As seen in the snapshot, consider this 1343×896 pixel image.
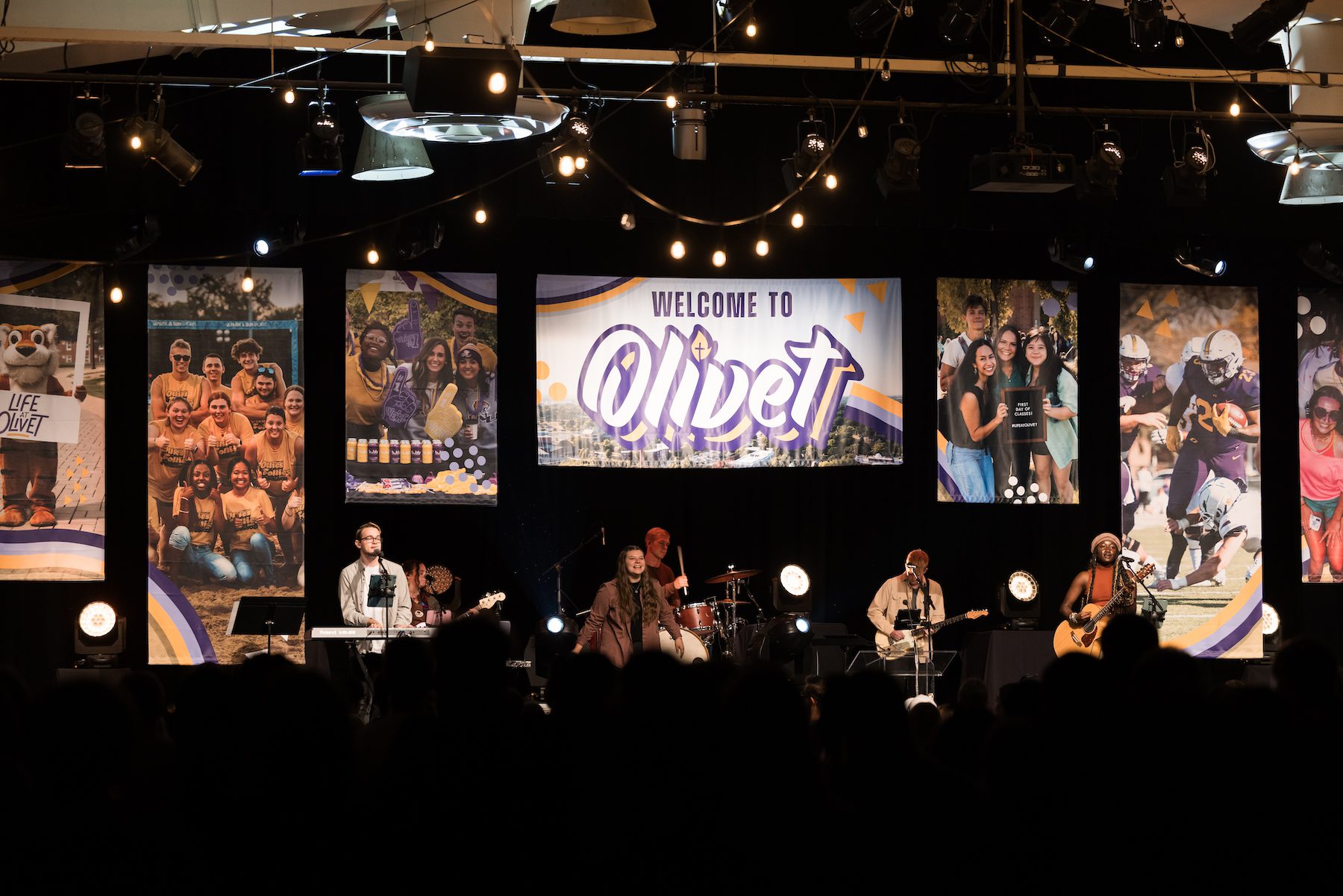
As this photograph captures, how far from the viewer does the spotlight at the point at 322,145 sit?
939cm

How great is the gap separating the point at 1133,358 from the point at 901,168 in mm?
3449

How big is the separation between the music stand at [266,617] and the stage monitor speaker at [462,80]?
405cm

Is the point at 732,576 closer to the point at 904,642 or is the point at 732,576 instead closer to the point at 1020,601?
the point at 904,642

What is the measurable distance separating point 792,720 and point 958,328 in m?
9.42

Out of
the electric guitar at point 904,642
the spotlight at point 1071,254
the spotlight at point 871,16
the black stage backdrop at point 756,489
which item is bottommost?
the electric guitar at point 904,642

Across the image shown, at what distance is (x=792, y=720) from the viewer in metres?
3.01

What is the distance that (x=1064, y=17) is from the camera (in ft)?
27.2

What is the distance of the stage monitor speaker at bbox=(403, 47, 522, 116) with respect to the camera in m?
6.65

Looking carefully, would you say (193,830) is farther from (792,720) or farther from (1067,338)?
(1067,338)

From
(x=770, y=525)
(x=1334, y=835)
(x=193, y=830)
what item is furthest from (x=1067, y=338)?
(x=193, y=830)

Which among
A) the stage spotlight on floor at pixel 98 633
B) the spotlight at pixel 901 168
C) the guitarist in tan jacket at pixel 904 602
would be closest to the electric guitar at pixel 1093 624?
the guitarist in tan jacket at pixel 904 602

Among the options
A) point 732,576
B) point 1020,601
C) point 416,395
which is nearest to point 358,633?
point 416,395

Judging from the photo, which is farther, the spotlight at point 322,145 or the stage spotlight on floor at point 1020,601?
the stage spotlight on floor at point 1020,601

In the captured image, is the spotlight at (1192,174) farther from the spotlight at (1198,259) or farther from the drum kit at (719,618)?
the drum kit at (719,618)
